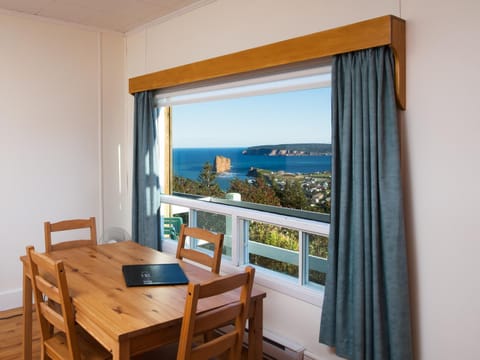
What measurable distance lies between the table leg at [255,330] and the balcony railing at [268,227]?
2.32 ft

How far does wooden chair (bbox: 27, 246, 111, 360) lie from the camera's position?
1867mm

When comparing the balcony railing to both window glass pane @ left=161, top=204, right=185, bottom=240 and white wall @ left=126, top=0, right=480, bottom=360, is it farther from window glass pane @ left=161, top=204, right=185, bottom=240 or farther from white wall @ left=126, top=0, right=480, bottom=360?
white wall @ left=126, top=0, right=480, bottom=360

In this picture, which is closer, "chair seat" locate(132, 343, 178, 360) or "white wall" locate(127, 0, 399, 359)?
"chair seat" locate(132, 343, 178, 360)

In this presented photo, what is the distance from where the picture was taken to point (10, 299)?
3.65 meters

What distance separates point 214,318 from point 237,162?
192 centimetres

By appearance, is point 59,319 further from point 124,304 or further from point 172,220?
point 172,220

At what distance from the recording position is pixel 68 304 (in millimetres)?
1883

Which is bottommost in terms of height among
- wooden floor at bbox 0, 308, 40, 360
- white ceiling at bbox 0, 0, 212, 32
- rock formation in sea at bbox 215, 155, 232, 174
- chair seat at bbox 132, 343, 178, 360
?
wooden floor at bbox 0, 308, 40, 360

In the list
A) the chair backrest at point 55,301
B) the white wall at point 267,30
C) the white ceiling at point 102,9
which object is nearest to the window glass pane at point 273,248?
the white wall at point 267,30

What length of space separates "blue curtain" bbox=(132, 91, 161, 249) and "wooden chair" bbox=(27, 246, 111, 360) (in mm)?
1531

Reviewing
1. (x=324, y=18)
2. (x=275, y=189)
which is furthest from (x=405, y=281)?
(x=324, y=18)

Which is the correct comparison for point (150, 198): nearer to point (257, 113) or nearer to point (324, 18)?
point (257, 113)

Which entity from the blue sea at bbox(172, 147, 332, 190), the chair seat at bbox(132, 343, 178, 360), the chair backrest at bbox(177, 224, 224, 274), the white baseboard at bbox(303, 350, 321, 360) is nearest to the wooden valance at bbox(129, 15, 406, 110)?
the blue sea at bbox(172, 147, 332, 190)

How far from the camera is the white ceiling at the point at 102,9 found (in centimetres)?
334
